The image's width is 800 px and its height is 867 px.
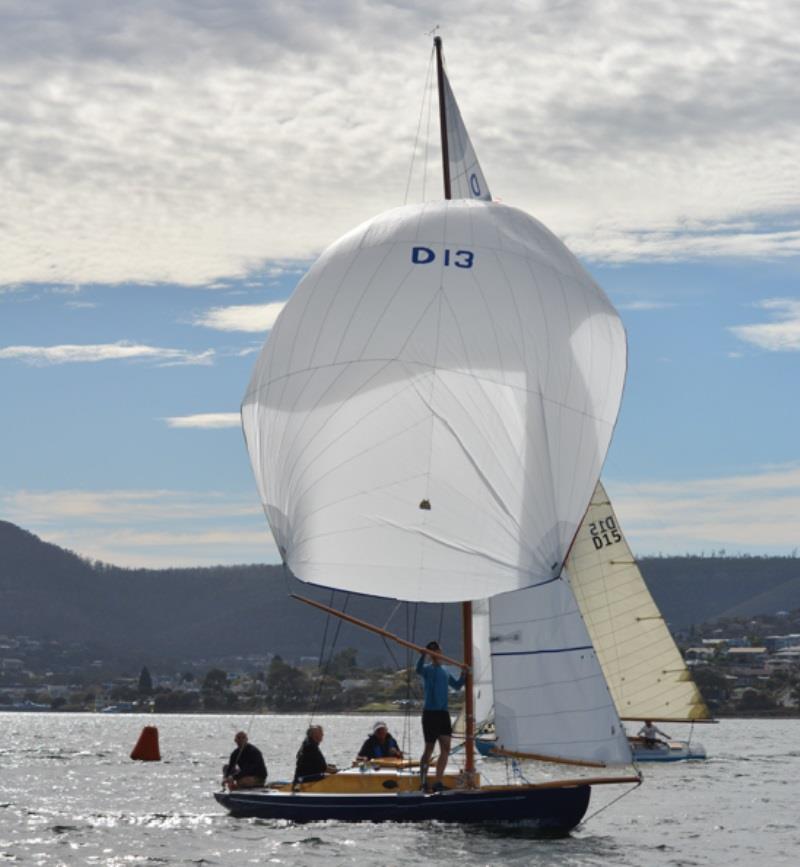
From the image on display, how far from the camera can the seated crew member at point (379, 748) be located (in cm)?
3175

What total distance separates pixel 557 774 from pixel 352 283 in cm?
2581

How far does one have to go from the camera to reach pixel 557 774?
5116 cm

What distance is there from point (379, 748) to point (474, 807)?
160 inches

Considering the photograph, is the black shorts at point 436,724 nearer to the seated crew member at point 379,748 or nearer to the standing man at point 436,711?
the standing man at point 436,711

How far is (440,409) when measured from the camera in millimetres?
28312

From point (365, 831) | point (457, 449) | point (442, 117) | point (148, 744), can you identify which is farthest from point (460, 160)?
point (148, 744)

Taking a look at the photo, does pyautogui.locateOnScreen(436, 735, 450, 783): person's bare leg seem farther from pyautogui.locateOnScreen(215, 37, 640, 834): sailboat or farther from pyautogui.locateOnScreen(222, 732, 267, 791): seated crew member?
pyautogui.locateOnScreen(222, 732, 267, 791): seated crew member

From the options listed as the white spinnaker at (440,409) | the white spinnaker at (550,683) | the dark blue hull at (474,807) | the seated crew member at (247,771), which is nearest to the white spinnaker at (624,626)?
the seated crew member at (247,771)

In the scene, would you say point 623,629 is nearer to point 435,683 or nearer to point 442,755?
point 442,755

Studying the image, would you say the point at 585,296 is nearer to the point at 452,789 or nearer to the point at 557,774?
the point at 452,789

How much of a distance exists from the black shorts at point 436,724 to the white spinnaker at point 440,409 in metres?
2.39

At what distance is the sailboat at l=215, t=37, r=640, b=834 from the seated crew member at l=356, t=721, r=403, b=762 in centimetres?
145

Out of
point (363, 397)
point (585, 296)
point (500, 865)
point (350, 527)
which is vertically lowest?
point (500, 865)

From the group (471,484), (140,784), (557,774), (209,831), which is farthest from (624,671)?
(471,484)
